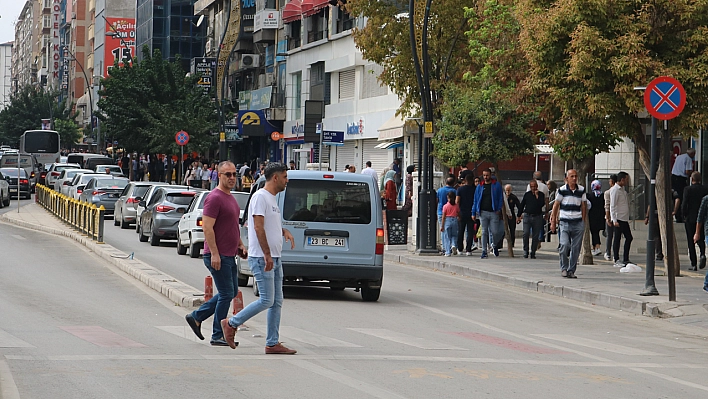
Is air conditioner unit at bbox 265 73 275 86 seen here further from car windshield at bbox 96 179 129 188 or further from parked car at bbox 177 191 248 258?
parked car at bbox 177 191 248 258

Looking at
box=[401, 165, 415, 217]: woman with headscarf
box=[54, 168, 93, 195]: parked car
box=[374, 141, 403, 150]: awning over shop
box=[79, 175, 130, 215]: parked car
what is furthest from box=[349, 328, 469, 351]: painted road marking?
box=[54, 168, 93, 195]: parked car

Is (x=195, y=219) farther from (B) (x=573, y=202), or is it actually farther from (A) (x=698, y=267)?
(A) (x=698, y=267)

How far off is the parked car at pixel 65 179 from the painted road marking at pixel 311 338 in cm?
3571

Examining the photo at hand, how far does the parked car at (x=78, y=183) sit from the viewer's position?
139 feet

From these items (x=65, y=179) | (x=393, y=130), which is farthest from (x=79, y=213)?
(x=65, y=179)

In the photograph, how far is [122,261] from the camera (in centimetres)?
1992

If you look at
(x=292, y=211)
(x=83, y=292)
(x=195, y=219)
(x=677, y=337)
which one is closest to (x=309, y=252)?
(x=292, y=211)

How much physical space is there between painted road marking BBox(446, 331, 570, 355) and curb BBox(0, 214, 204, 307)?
11.2 ft

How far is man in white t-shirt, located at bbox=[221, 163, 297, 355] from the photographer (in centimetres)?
1020

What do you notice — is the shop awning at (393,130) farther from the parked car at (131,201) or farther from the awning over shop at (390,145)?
the parked car at (131,201)

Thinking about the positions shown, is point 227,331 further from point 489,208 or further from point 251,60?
point 251,60

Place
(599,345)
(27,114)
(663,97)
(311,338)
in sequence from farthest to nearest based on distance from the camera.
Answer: (27,114)
(663,97)
(599,345)
(311,338)

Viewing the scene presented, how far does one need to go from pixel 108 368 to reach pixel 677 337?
703 centimetres

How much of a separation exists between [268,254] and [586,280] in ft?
33.8
